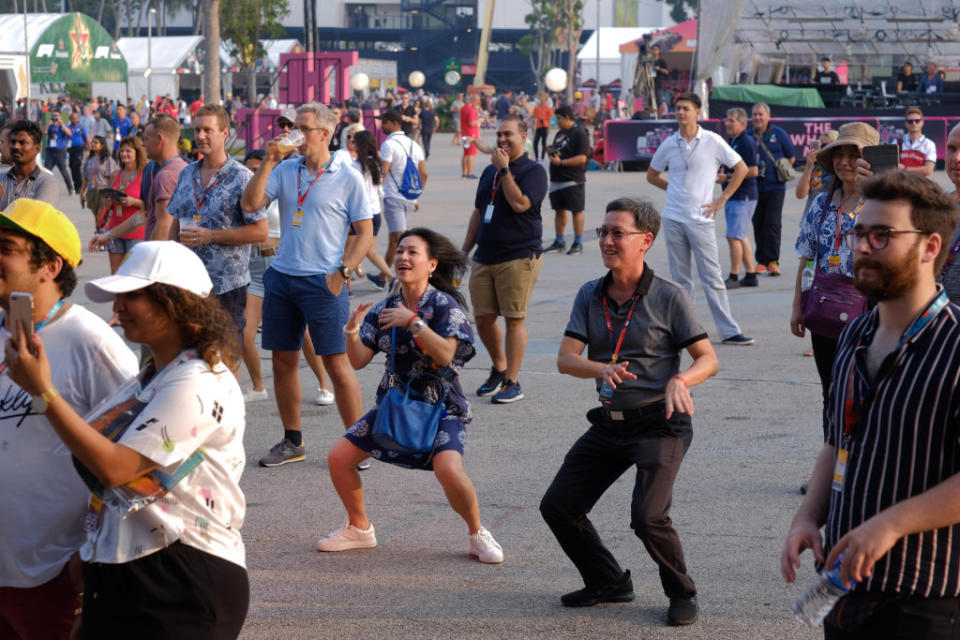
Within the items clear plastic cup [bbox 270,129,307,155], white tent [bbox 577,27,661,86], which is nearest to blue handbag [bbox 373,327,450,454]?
clear plastic cup [bbox 270,129,307,155]

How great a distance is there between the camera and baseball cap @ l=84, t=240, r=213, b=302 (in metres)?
2.97

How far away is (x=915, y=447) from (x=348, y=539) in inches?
133

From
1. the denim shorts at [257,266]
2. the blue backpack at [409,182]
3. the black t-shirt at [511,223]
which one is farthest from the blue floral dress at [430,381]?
the blue backpack at [409,182]

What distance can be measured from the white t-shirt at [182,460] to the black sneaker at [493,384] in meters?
5.81

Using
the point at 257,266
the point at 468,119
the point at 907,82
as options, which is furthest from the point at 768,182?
the point at 907,82

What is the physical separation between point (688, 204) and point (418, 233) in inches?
212

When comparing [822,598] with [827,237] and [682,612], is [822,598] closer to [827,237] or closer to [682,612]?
[682,612]

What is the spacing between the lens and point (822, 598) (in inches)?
111

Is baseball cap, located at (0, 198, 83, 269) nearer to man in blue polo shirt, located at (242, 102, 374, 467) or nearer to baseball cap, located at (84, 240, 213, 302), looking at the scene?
baseball cap, located at (84, 240, 213, 302)

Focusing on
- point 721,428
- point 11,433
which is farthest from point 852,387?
point 721,428

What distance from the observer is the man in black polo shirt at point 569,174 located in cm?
1605

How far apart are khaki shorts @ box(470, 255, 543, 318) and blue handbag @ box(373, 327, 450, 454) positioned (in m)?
3.28

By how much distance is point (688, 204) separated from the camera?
10.5 metres

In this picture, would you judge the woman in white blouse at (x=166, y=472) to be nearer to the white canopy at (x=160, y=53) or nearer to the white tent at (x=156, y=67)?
the white tent at (x=156, y=67)
